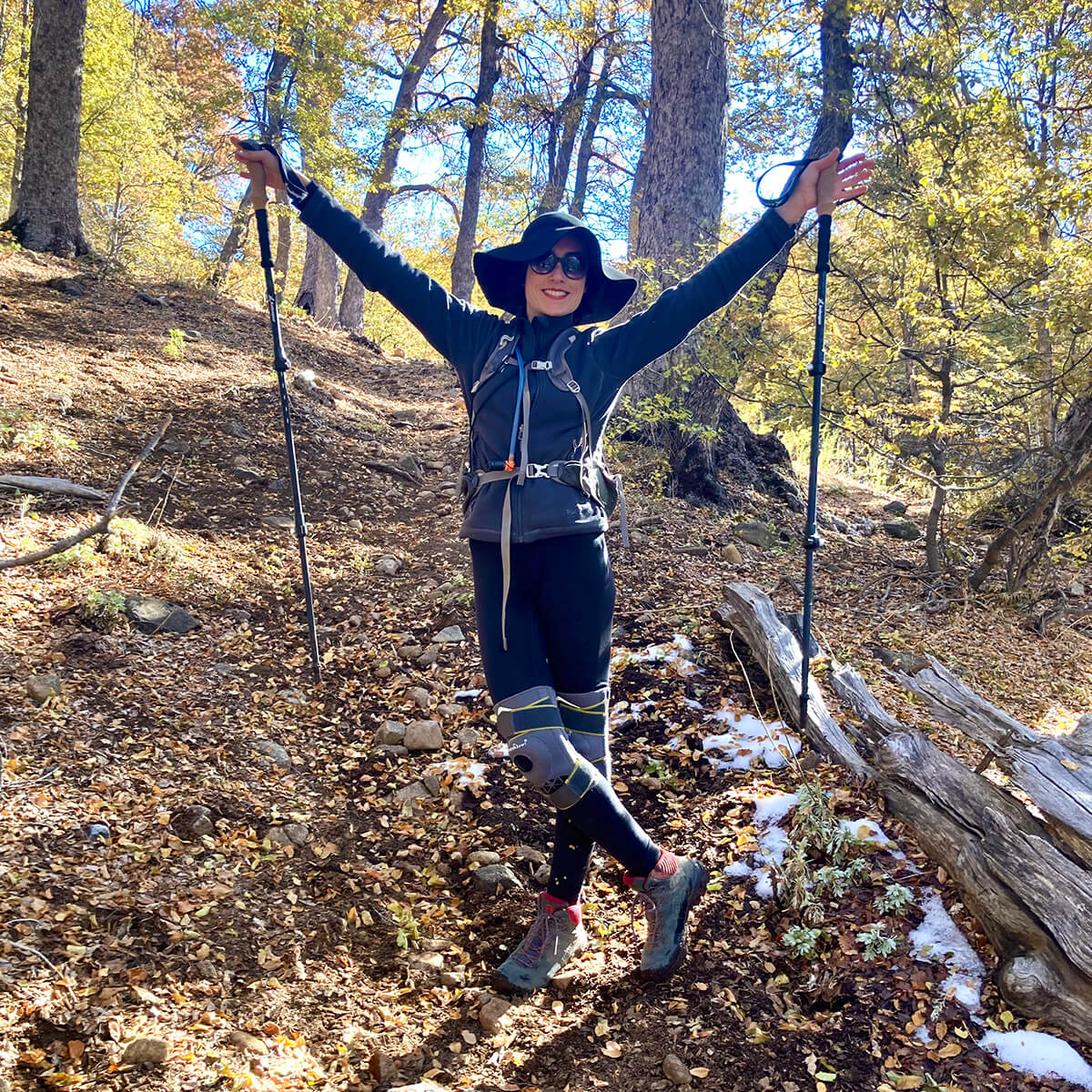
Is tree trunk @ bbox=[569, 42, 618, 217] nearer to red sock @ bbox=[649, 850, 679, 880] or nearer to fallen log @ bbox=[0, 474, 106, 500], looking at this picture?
fallen log @ bbox=[0, 474, 106, 500]

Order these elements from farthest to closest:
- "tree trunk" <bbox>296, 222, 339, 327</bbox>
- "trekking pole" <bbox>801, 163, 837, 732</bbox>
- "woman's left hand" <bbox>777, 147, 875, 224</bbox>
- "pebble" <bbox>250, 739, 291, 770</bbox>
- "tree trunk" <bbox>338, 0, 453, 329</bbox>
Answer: "tree trunk" <bbox>296, 222, 339, 327</bbox>
"tree trunk" <bbox>338, 0, 453, 329</bbox>
"pebble" <bbox>250, 739, 291, 770</bbox>
"trekking pole" <bbox>801, 163, 837, 732</bbox>
"woman's left hand" <bbox>777, 147, 875, 224</bbox>

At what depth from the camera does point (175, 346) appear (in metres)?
9.60

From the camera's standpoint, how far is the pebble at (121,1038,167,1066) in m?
2.40

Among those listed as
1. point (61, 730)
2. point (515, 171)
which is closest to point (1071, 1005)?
point (61, 730)

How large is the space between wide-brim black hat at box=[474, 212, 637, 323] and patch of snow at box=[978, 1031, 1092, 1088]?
3.03 meters

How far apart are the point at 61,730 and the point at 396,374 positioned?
453 inches

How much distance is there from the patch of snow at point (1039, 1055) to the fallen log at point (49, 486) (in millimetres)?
6423

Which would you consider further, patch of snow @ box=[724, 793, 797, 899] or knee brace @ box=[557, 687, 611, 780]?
patch of snow @ box=[724, 793, 797, 899]

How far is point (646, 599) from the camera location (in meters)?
6.05

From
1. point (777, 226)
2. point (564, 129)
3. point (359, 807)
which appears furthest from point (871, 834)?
point (564, 129)

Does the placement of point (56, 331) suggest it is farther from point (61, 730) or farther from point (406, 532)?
point (61, 730)

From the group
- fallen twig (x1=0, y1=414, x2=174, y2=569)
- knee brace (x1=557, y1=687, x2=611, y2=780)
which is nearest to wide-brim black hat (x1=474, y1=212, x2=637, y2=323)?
knee brace (x1=557, y1=687, x2=611, y2=780)

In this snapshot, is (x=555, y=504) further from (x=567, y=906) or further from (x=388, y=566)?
(x=388, y=566)

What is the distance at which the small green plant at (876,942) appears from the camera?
292cm
